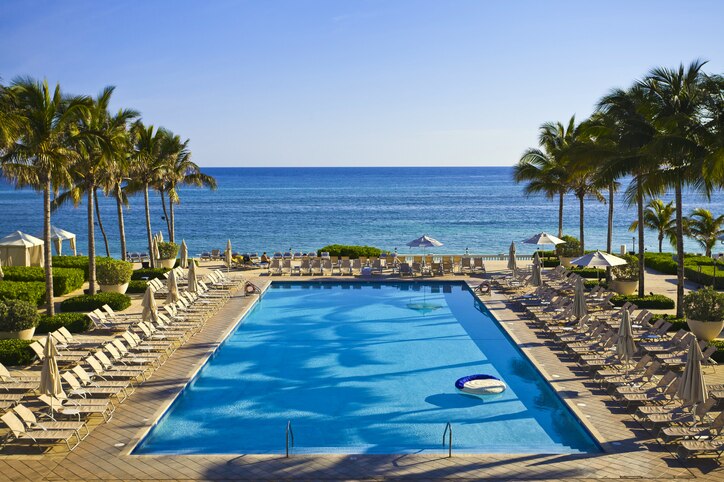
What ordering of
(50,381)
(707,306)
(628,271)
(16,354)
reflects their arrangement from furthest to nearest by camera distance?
(628,271)
(707,306)
(16,354)
(50,381)

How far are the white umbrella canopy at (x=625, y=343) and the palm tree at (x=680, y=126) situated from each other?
485cm

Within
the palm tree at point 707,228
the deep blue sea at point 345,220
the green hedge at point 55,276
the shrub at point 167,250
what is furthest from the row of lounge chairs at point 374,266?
the deep blue sea at point 345,220

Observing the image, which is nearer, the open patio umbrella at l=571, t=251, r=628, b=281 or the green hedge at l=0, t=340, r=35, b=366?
the green hedge at l=0, t=340, r=35, b=366

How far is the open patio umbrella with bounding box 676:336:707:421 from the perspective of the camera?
1195 centimetres

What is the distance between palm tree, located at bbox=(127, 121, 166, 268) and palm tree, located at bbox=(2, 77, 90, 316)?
10.1m

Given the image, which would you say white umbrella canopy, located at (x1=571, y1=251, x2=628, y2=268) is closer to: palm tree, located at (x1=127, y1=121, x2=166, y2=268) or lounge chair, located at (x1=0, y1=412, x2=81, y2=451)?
lounge chair, located at (x1=0, y1=412, x2=81, y2=451)

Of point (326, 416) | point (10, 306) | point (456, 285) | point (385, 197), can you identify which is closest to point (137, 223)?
point (385, 197)

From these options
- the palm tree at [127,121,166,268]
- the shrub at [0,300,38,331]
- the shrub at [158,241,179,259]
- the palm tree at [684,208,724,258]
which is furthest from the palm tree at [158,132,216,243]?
the palm tree at [684,208,724,258]

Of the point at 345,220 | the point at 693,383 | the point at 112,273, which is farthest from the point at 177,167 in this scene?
the point at 345,220

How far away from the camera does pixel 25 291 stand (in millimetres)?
21547

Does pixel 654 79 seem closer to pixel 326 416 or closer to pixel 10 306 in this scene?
pixel 326 416

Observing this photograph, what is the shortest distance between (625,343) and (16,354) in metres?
13.7

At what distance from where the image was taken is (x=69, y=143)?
815 inches

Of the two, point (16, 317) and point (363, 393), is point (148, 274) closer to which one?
point (16, 317)
